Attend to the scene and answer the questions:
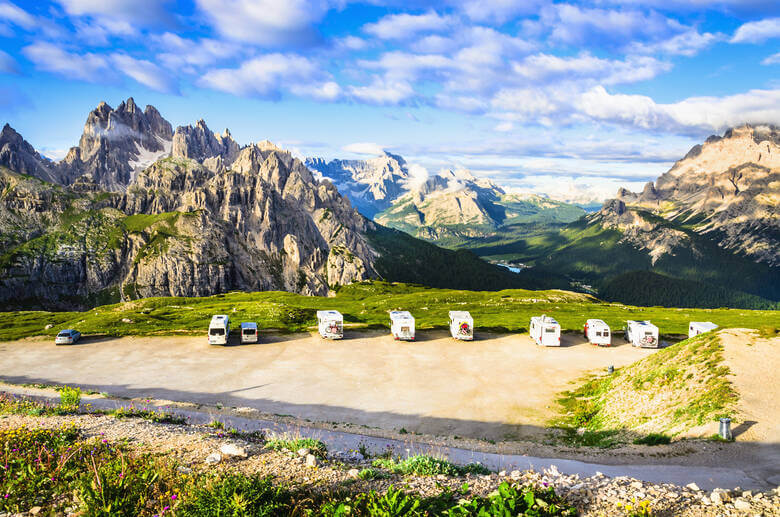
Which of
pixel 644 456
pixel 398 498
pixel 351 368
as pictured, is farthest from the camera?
pixel 351 368

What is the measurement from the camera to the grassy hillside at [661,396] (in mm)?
26719

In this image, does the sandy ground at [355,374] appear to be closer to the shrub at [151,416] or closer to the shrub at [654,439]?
the shrub at [654,439]

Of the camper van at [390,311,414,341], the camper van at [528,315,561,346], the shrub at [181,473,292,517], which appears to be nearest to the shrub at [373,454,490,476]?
the shrub at [181,473,292,517]

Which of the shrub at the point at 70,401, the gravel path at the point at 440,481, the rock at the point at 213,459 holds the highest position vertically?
the rock at the point at 213,459

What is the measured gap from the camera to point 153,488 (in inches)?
511

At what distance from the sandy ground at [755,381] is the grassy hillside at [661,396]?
2.30 ft

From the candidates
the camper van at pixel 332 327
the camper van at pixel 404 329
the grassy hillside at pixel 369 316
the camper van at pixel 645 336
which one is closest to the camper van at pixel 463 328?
the camper van at pixel 404 329

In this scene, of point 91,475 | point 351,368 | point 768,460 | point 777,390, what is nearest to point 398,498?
point 91,475

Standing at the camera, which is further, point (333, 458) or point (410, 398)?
point (410, 398)

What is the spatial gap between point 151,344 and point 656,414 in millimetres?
63049

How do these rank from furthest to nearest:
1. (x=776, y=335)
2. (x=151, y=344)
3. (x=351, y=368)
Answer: (x=151, y=344) < (x=351, y=368) < (x=776, y=335)

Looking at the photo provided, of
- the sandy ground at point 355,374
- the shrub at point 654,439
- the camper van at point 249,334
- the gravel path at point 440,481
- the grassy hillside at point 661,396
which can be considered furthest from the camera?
the camper van at point 249,334

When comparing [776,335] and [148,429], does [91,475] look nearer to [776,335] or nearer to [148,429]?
[148,429]

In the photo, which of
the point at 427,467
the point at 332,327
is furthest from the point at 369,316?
the point at 427,467
